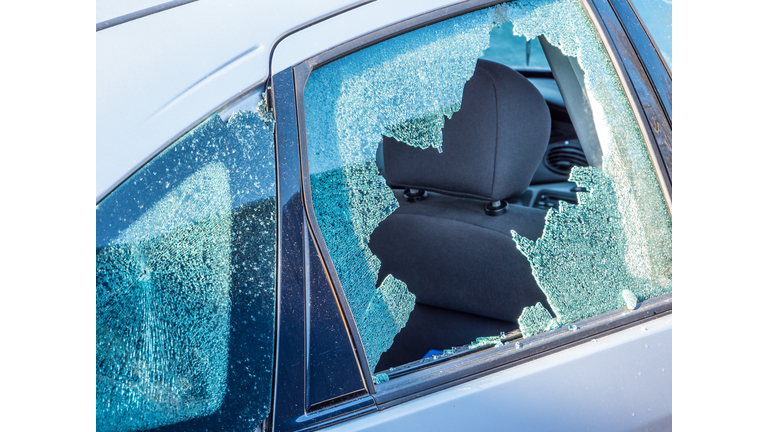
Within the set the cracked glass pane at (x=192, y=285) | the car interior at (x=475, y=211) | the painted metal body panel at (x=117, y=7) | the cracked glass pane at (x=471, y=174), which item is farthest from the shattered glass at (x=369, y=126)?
the car interior at (x=475, y=211)

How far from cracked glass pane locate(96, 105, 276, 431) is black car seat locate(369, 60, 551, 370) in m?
0.73

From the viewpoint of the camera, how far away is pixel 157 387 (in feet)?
2.60

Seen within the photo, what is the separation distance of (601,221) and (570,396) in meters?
0.43

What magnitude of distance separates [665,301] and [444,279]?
2.18 ft

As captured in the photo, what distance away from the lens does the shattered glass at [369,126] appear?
94 cm

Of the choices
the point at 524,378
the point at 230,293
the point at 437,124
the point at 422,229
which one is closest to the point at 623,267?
the point at 524,378

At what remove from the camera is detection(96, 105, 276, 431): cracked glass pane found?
0.77 m

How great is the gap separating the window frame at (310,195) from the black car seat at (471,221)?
0.35 meters

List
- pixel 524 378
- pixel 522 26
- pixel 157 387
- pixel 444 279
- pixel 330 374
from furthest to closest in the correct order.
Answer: pixel 444 279, pixel 522 26, pixel 524 378, pixel 330 374, pixel 157 387

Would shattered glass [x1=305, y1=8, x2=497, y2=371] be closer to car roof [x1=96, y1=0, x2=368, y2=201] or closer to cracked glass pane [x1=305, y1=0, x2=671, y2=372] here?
cracked glass pane [x1=305, y1=0, x2=671, y2=372]

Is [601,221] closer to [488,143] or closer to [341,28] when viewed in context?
[488,143]

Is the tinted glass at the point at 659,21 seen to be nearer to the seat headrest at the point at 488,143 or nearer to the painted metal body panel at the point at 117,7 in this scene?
the seat headrest at the point at 488,143

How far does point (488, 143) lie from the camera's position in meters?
1.58

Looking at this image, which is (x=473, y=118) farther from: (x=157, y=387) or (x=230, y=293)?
(x=157, y=387)
